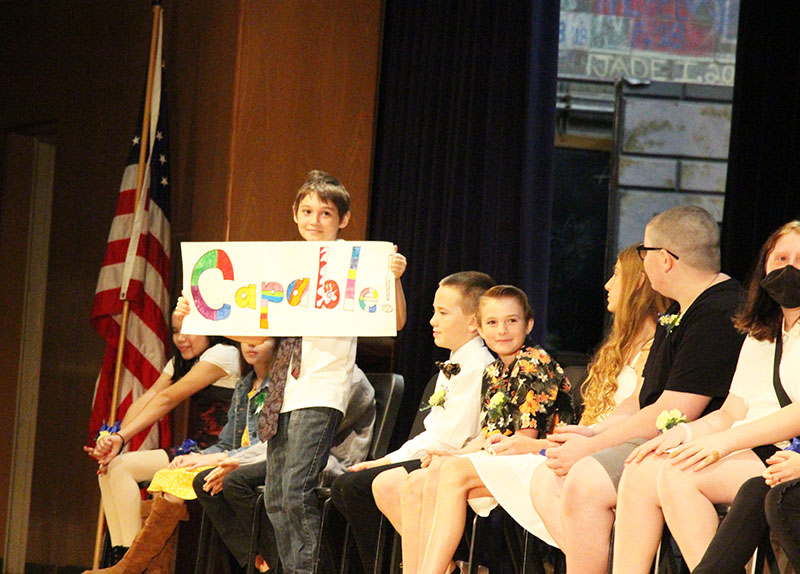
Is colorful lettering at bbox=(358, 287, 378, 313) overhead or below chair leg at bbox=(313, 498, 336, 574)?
overhead

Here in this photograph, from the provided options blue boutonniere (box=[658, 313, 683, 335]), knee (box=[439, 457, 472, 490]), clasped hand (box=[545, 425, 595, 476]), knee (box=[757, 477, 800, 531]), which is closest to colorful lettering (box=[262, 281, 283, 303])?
knee (box=[439, 457, 472, 490])

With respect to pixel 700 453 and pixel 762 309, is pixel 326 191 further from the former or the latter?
pixel 700 453

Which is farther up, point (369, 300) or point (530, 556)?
point (369, 300)

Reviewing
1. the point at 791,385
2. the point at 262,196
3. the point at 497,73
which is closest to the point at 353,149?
the point at 262,196

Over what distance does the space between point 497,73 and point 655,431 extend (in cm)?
213

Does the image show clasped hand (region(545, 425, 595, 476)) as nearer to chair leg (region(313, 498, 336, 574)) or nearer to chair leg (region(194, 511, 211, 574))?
chair leg (region(313, 498, 336, 574))

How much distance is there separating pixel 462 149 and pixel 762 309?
2.24 m

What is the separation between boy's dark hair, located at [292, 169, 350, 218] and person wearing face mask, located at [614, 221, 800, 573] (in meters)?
1.67

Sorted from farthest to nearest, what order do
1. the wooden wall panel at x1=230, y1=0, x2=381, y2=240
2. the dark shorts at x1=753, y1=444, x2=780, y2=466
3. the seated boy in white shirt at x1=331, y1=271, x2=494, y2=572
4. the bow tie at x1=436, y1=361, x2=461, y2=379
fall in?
1. the wooden wall panel at x1=230, y1=0, x2=381, y2=240
2. the bow tie at x1=436, y1=361, x2=461, y2=379
3. the seated boy in white shirt at x1=331, y1=271, x2=494, y2=572
4. the dark shorts at x1=753, y1=444, x2=780, y2=466

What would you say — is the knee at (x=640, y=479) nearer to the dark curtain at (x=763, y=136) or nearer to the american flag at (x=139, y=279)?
the dark curtain at (x=763, y=136)

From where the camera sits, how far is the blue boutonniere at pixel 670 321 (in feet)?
10.5

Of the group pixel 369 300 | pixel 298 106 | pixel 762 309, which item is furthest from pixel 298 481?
pixel 298 106

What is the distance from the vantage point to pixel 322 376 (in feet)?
12.9

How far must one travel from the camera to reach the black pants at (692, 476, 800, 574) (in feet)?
8.06
